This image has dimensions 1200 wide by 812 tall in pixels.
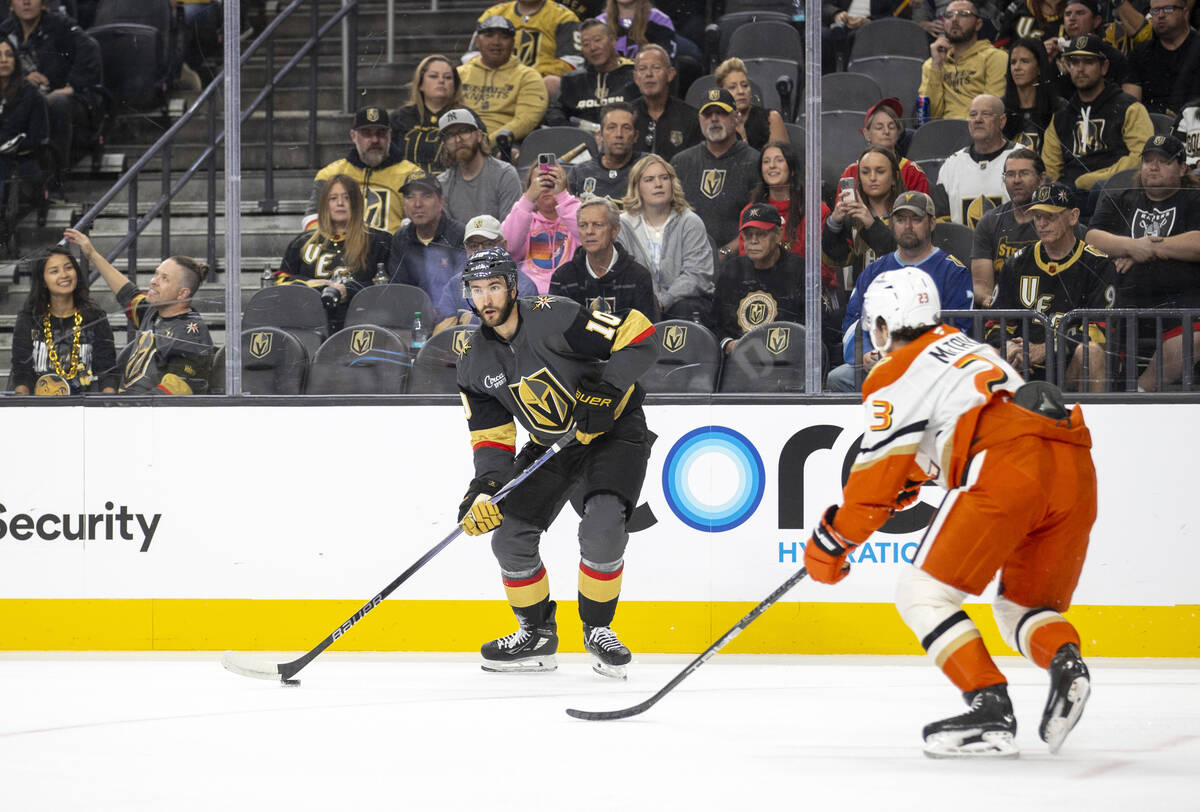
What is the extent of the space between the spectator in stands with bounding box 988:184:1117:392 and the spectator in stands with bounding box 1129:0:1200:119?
20.1 inches

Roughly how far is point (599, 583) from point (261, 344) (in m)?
1.53

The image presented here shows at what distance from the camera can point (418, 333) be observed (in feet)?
16.2

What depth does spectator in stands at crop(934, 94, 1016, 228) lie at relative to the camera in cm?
475

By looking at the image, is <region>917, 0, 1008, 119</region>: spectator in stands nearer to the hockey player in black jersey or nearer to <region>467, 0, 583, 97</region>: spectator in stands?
<region>467, 0, 583, 97</region>: spectator in stands

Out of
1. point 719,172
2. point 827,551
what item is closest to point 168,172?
point 719,172

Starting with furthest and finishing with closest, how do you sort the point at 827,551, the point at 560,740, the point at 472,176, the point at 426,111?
the point at 426,111, the point at 472,176, the point at 560,740, the point at 827,551

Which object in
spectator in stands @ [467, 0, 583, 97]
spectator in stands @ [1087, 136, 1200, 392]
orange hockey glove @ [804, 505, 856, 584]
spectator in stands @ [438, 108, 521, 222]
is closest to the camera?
orange hockey glove @ [804, 505, 856, 584]

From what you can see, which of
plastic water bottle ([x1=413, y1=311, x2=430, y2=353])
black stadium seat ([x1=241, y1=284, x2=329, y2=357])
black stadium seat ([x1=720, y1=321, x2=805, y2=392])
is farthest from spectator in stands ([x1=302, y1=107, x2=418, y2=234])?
black stadium seat ([x1=720, y1=321, x2=805, y2=392])

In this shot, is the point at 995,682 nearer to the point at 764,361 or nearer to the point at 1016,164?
the point at 764,361

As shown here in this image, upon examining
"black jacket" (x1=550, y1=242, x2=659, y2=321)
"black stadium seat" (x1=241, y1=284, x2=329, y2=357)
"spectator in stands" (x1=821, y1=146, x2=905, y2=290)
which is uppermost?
"spectator in stands" (x1=821, y1=146, x2=905, y2=290)

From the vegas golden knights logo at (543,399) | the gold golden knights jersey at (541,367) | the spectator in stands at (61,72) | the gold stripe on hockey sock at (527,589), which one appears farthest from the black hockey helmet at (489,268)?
the spectator in stands at (61,72)

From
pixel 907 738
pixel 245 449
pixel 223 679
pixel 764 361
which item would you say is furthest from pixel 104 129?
pixel 907 738

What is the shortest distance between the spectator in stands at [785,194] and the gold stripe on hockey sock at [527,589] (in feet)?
4.31

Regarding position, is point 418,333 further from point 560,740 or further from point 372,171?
point 560,740
